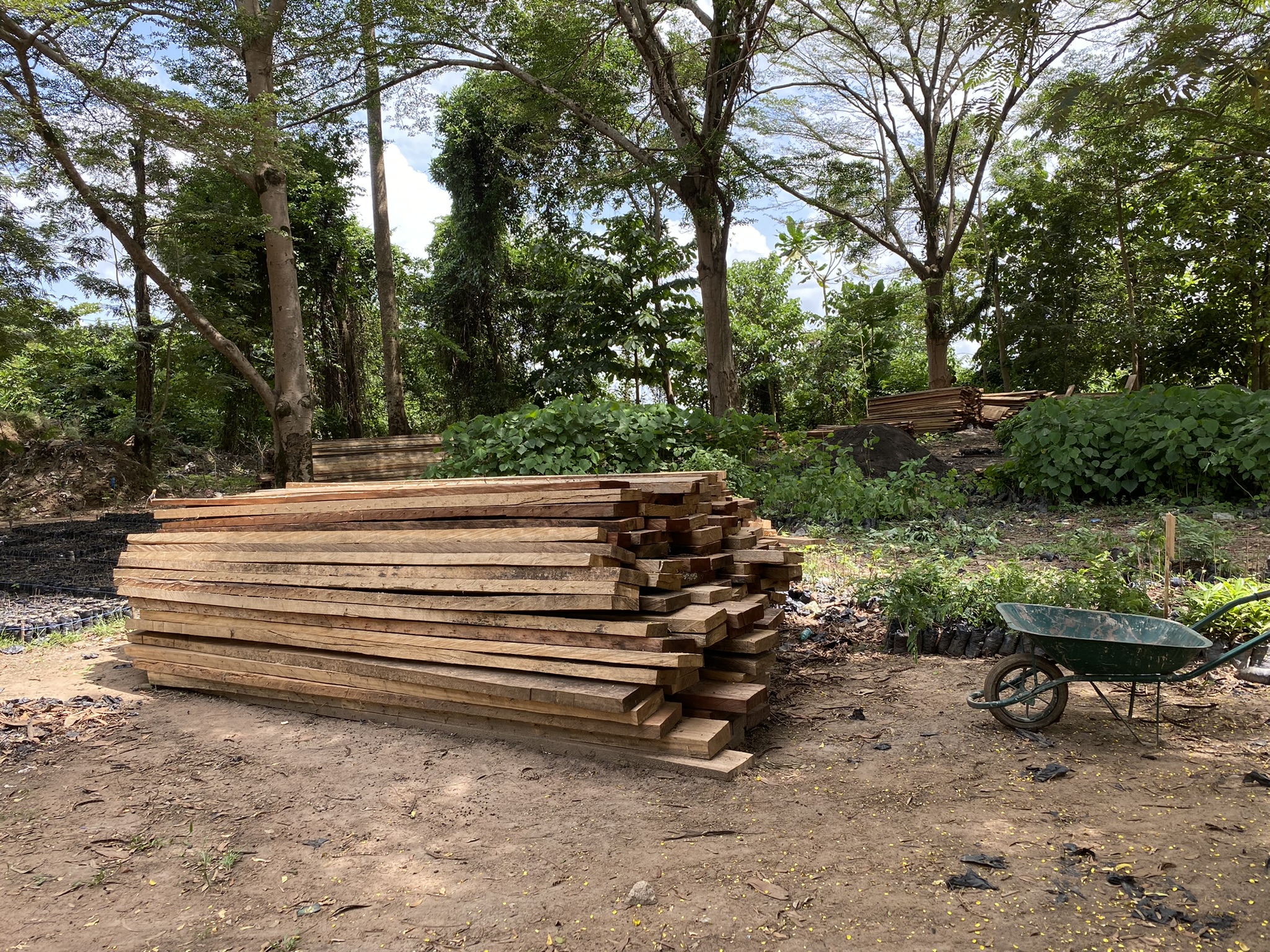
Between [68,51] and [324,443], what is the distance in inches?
276

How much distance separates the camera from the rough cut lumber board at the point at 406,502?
4168mm

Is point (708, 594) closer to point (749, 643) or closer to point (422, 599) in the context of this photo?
point (749, 643)

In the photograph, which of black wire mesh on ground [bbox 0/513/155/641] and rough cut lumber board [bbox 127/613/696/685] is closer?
rough cut lumber board [bbox 127/613/696/685]

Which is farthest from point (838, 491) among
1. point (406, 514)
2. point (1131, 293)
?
point (1131, 293)

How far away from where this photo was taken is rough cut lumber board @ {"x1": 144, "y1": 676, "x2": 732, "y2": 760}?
375 cm

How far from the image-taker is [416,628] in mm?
4406

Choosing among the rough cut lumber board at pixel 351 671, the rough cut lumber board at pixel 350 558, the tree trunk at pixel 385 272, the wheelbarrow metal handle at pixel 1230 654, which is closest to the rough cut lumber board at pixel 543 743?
the rough cut lumber board at pixel 351 671

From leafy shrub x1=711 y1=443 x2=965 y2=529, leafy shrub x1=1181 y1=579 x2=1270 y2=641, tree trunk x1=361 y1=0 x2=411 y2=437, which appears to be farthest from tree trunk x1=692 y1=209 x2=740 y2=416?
leafy shrub x1=1181 y1=579 x2=1270 y2=641

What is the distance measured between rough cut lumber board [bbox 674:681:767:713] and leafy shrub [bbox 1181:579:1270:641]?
2.84 metres

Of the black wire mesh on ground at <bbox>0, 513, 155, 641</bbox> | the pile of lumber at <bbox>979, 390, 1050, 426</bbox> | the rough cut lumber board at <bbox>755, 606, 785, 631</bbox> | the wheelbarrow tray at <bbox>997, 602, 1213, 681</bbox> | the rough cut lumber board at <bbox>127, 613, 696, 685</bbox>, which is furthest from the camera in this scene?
the pile of lumber at <bbox>979, 390, 1050, 426</bbox>

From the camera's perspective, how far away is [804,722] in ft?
14.4

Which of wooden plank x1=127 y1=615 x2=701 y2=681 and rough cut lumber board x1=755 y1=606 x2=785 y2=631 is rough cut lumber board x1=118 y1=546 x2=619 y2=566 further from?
rough cut lumber board x1=755 y1=606 x2=785 y2=631

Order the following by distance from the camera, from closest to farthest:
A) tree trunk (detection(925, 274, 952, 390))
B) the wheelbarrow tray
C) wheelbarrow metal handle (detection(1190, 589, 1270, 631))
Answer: wheelbarrow metal handle (detection(1190, 589, 1270, 631)), the wheelbarrow tray, tree trunk (detection(925, 274, 952, 390))

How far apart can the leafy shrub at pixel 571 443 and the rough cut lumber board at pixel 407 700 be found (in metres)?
4.79
